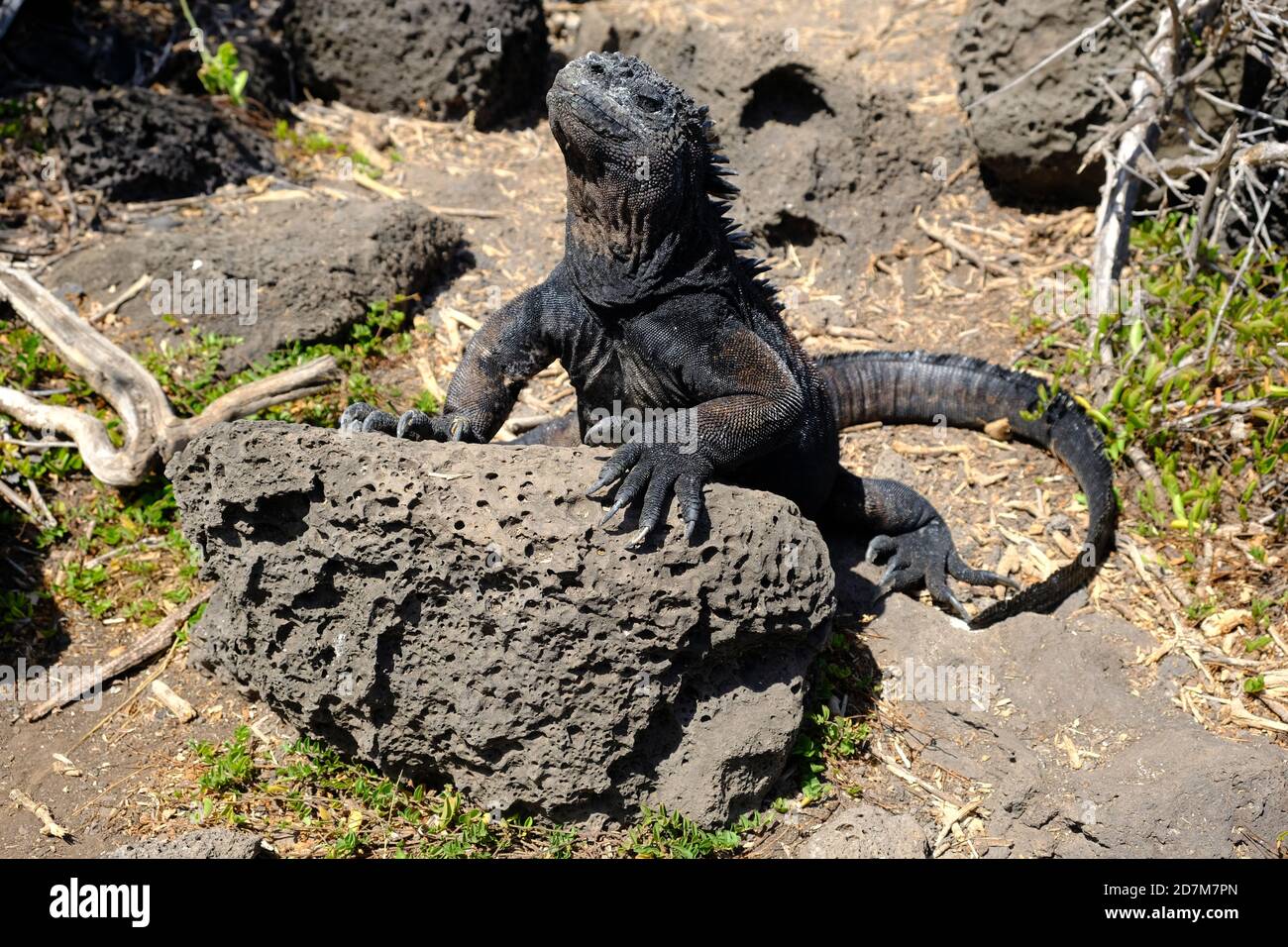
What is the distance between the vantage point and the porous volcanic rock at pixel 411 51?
7.57 metres

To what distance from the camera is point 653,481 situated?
3330mm

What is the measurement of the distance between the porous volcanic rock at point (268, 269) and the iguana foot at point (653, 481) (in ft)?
9.54

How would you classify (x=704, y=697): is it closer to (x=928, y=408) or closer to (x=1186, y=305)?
(x=928, y=408)

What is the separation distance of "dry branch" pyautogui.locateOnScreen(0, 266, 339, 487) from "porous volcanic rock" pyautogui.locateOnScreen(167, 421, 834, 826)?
124cm

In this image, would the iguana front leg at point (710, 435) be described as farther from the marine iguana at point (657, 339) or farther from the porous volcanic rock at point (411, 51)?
the porous volcanic rock at point (411, 51)

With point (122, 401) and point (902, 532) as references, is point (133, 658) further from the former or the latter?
point (902, 532)

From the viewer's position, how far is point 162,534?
4883 mm

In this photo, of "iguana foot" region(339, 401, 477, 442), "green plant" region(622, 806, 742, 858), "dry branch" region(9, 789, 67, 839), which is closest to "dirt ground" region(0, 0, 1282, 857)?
"dry branch" region(9, 789, 67, 839)

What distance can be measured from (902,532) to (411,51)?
492 centimetres

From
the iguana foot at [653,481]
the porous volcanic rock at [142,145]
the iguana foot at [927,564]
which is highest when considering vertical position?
the porous volcanic rock at [142,145]

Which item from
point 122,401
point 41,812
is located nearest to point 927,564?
point 41,812

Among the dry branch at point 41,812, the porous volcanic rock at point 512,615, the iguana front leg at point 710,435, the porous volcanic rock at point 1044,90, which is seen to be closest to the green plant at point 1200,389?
the porous volcanic rock at point 1044,90

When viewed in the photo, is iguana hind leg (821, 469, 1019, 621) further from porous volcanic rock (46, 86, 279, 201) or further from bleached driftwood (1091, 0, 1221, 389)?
porous volcanic rock (46, 86, 279, 201)

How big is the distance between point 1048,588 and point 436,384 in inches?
121
